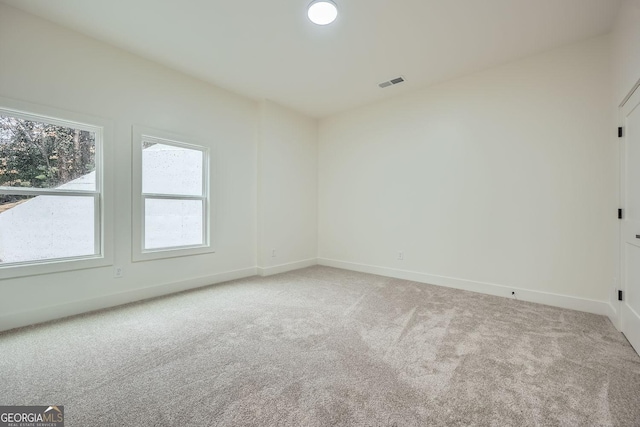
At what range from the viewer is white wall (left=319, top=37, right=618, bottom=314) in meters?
2.83

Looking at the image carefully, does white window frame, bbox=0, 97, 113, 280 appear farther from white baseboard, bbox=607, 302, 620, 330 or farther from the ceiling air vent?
white baseboard, bbox=607, 302, 620, 330

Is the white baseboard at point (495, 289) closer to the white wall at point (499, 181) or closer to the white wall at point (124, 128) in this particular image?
the white wall at point (499, 181)

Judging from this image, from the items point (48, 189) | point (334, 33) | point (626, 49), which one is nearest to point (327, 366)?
point (334, 33)

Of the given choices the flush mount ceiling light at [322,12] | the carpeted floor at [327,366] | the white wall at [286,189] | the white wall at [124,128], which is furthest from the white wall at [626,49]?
the white wall at [124,128]

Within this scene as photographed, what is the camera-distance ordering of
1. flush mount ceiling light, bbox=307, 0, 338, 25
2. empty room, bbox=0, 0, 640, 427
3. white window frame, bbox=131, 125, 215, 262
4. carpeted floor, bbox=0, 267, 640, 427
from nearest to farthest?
carpeted floor, bbox=0, 267, 640, 427 < empty room, bbox=0, 0, 640, 427 < flush mount ceiling light, bbox=307, 0, 338, 25 < white window frame, bbox=131, 125, 215, 262

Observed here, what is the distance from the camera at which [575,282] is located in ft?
9.57

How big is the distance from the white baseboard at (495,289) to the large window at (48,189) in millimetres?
3720

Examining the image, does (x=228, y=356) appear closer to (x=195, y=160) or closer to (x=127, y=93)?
(x=195, y=160)

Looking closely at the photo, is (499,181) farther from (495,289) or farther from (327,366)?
(327,366)

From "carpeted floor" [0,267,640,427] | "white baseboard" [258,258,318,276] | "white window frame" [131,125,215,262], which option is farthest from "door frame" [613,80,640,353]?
"white window frame" [131,125,215,262]

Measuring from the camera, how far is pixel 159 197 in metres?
3.42

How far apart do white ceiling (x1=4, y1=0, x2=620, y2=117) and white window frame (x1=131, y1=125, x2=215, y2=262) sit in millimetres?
901

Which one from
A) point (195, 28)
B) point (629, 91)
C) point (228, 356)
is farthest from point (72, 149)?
point (629, 91)

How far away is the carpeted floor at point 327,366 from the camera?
144 centimetres
